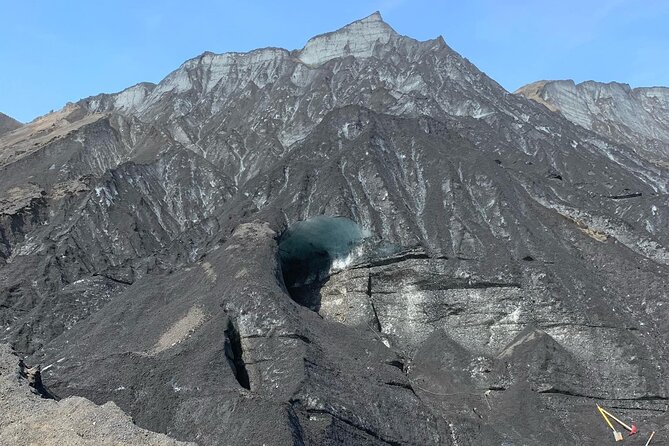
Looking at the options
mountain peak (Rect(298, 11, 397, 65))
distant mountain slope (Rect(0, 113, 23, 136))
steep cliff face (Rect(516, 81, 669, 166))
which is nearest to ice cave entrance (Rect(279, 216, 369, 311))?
mountain peak (Rect(298, 11, 397, 65))

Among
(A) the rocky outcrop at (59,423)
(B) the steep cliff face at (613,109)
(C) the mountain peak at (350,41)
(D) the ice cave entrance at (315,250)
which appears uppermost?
(C) the mountain peak at (350,41)

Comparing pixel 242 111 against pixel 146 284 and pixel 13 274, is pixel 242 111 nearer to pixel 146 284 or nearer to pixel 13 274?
pixel 13 274

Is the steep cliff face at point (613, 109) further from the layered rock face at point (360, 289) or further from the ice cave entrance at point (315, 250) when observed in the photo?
the ice cave entrance at point (315, 250)

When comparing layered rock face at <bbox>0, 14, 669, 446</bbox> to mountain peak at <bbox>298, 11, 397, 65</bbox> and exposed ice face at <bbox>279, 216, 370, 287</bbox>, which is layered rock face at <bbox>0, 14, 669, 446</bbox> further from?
mountain peak at <bbox>298, 11, 397, 65</bbox>

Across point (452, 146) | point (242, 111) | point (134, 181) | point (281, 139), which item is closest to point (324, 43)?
point (242, 111)

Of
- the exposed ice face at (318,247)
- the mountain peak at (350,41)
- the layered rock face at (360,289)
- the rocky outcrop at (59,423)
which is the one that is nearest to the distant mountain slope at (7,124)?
the layered rock face at (360,289)

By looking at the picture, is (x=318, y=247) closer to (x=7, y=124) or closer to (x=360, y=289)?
(x=360, y=289)
